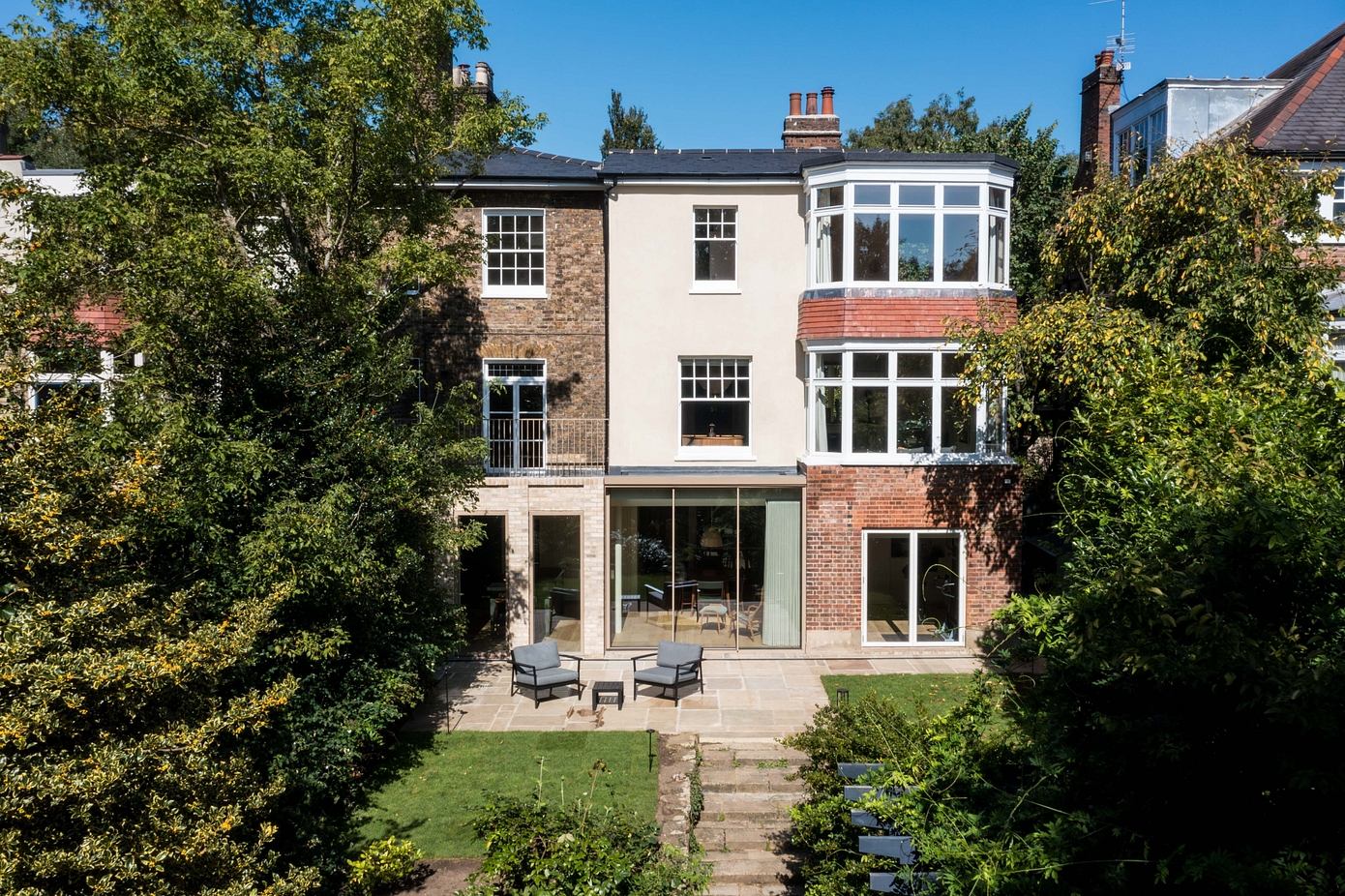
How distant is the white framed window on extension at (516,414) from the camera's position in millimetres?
18562

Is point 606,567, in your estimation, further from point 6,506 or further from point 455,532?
point 6,506

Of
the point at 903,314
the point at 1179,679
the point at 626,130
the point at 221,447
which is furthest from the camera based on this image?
the point at 626,130

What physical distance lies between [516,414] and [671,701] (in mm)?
7204

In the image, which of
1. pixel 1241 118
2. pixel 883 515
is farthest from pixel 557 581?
pixel 1241 118

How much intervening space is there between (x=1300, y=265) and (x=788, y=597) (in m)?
10.7

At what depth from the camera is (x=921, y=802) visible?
7.55m

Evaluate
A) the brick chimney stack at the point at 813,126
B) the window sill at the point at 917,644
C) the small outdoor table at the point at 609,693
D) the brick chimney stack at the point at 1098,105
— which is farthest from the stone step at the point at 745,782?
the brick chimney stack at the point at 1098,105

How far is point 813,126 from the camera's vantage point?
21.3 metres

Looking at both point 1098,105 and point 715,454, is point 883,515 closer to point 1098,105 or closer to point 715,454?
point 715,454

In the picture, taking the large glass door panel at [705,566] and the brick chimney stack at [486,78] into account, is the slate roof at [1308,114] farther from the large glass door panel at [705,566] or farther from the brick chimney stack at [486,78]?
the brick chimney stack at [486,78]

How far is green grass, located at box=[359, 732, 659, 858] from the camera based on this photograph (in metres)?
10.8

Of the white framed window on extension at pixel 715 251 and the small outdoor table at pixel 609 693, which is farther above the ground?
the white framed window on extension at pixel 715 251

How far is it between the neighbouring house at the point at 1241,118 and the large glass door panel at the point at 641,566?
1059 cm

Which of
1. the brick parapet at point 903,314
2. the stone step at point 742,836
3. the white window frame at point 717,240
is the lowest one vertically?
the stone step at point 742,836
